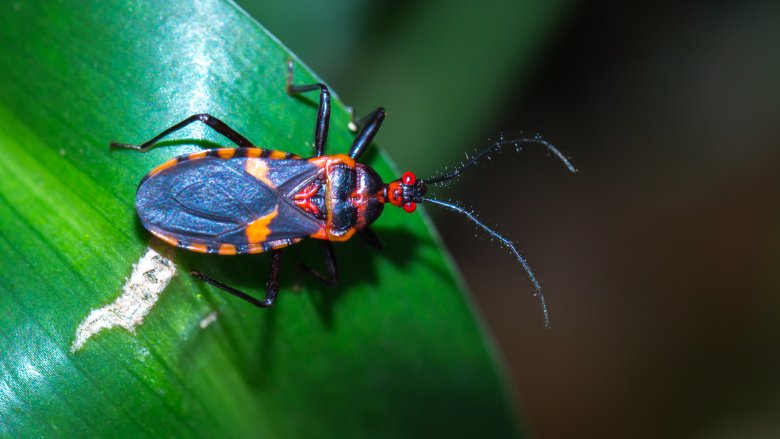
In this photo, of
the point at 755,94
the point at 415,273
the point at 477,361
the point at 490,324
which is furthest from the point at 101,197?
the point at 755,94

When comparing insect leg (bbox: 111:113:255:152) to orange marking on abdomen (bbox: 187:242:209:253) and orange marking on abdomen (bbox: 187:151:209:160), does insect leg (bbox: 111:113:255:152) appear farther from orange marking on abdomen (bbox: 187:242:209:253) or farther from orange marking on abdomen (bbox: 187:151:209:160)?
orange marking on abdomen (bbox: 187:242:209:253)

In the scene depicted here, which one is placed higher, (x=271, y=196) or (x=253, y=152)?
(x=253, y=152)

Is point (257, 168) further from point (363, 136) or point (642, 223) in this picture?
point (642, 223)

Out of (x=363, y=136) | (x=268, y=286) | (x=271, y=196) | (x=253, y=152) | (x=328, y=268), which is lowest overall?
(x=268, y=286)

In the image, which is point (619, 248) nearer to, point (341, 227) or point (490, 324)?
point (490, 324)

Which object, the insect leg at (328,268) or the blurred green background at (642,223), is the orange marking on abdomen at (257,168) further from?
the blurred green background at (642,223)

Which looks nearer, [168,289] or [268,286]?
[168,289]

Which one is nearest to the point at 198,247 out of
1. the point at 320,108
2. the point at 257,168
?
the point at 257,168
